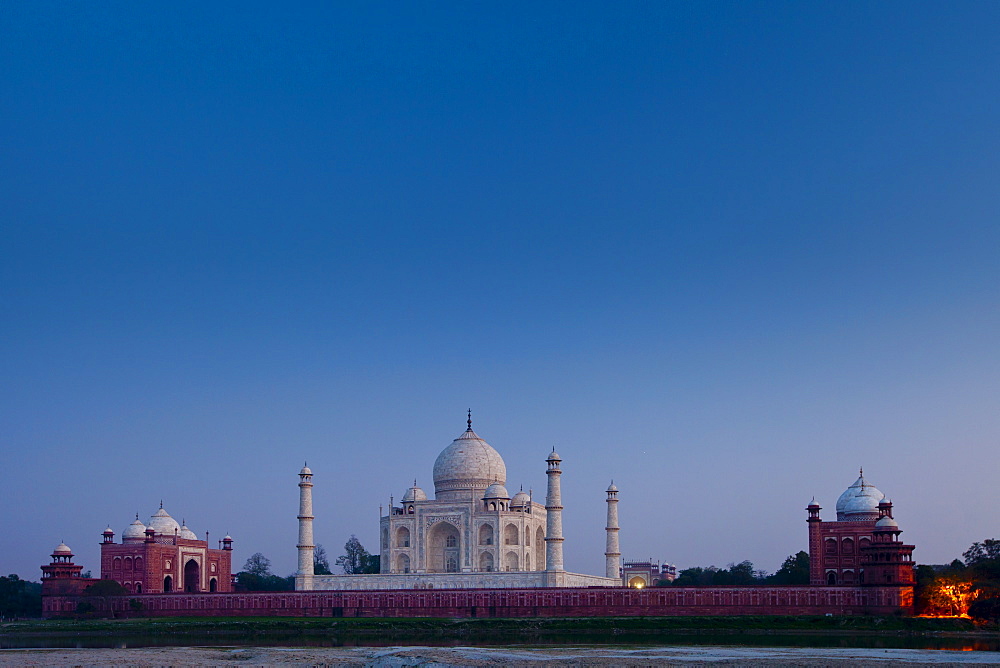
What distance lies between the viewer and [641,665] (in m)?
31.6

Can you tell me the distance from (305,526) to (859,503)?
27339 mm

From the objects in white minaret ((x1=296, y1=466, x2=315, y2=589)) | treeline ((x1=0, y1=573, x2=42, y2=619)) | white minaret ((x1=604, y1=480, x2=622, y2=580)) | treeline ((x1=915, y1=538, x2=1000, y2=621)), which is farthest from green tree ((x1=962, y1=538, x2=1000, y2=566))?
treeline ((x1=0, y1=573, x2=42, y2=619))

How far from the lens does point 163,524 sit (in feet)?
217

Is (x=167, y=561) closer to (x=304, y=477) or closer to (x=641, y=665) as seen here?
(x=304, y=477)

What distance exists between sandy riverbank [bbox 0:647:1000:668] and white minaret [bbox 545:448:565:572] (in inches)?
717

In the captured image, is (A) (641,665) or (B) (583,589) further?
(B) (583,589)

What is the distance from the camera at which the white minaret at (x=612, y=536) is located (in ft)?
208

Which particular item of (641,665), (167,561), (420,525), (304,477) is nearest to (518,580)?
(420,525)

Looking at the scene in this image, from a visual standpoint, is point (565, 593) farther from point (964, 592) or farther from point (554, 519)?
point (964, 592)

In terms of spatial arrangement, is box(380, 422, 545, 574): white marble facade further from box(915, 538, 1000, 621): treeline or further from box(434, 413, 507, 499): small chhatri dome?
box(915, 538, 1000, 621): treeline

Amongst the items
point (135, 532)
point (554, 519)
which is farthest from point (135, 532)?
point (554, 519)

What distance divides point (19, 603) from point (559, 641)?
34926 millimetres

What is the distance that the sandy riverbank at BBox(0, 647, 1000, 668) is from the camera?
107 ft

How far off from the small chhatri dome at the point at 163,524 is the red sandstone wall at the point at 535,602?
758cm
